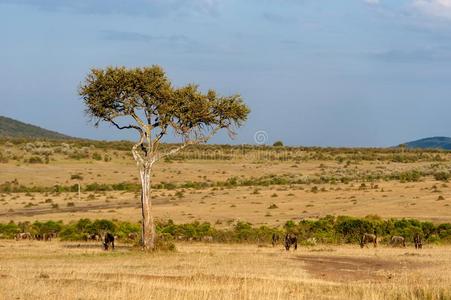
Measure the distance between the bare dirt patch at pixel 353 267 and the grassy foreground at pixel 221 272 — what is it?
32 millimetres

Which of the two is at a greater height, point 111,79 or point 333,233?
point 111,79

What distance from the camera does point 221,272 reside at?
22.5 meters

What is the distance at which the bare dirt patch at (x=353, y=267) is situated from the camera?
22000 millimetres

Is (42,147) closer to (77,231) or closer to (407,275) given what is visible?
(77,231)

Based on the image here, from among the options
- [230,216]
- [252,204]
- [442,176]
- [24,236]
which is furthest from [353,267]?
[442,176]

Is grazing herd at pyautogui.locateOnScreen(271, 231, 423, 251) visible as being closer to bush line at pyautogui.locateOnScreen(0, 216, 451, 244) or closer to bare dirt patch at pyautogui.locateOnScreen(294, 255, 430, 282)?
bush line at pyautogui.locateOnScreen(0, 216, 451, 244)

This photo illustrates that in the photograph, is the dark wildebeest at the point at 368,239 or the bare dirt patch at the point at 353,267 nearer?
the bare dirt patch at the point at 353,267

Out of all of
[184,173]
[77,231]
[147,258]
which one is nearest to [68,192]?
[184,173]

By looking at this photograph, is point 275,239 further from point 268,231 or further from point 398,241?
point 398,241

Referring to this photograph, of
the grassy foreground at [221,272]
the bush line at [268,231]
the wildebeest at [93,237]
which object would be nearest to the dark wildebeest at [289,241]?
the grassy foreground at [221,272]

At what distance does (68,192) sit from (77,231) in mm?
34526

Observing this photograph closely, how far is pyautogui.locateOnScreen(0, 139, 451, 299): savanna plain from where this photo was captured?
1798cm

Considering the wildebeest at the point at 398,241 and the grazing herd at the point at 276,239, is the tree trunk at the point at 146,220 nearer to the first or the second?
the grazing herd at the point at 276,239

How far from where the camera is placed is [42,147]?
110250 mm
